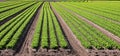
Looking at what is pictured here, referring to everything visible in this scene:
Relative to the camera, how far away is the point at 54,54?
634 inches

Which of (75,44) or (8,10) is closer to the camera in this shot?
(75,44)

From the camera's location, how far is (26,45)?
60.2 ft

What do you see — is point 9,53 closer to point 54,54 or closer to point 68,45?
point 54,54

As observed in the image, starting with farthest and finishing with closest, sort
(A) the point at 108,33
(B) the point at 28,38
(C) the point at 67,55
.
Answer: (A) the point at 108,33, (B) the point at 28,38, (C) the point at 67,55

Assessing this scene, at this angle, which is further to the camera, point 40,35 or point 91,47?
point 40,35

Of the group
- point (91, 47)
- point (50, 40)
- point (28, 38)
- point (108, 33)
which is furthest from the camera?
point (108, 33)

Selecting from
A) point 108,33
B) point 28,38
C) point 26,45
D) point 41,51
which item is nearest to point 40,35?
point 28,38

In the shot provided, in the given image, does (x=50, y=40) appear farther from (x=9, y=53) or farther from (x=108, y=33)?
(x=108, y=33)

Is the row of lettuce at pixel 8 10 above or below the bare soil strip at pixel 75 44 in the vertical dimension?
below

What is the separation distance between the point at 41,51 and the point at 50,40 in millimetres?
2757

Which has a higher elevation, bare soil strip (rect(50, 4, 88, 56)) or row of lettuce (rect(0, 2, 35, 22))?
bare soil strip (rect(50, 4, 88, 56))

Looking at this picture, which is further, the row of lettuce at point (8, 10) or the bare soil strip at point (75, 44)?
the row of lettuce at point (8, 10)

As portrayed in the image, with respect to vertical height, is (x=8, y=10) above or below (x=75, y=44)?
below

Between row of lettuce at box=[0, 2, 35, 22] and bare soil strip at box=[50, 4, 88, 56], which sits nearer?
bare soil strip at box=[50, 4, 88, 56]
